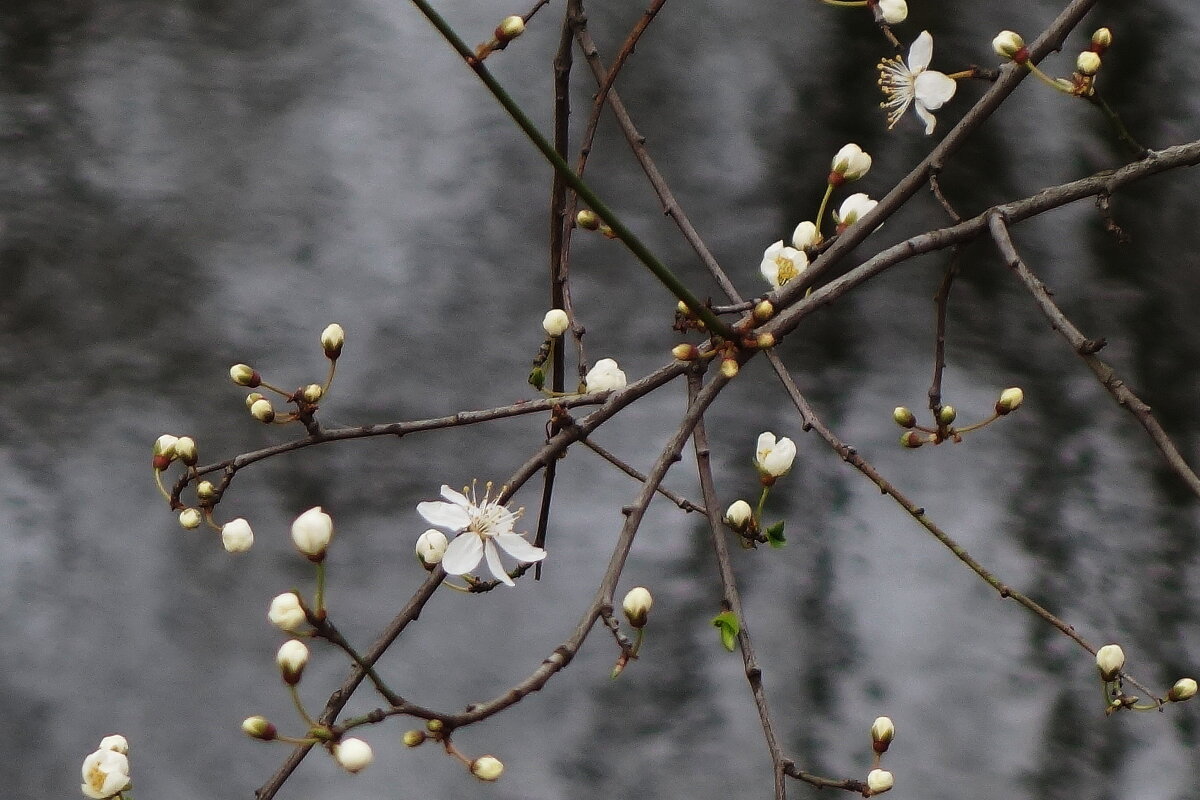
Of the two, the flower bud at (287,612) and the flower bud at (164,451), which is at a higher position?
the flower bud at (287,612)

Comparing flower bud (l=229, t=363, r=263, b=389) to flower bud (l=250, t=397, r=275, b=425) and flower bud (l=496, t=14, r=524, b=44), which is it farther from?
flower bud (l=496, t=14, r=524, b=44)

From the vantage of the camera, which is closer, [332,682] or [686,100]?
[332,682]

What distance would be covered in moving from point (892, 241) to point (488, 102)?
3.23ft

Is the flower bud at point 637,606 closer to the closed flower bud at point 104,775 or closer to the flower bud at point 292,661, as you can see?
the flower bud at point 292,661

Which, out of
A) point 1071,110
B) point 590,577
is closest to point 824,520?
point 590,577

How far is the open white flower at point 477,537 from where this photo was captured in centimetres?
82

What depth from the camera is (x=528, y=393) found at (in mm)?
2387

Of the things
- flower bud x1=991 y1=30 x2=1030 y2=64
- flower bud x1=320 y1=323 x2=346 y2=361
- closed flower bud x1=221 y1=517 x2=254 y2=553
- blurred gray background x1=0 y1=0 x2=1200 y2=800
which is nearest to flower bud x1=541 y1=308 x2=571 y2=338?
flower bud x1=320 y1=323 x2=346 y2=361

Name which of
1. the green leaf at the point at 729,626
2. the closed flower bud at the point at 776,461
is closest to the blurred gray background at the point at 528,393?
the closed flower bud at the point at 776,461

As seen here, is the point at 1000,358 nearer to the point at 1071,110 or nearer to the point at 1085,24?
the point at 1071,110

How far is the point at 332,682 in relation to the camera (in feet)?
6.37

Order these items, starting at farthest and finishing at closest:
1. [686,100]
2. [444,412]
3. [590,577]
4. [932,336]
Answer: [686,100], [932,336], [444,412], [590,577]

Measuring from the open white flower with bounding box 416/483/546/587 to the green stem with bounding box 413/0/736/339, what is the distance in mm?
204

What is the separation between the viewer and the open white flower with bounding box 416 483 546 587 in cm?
82
